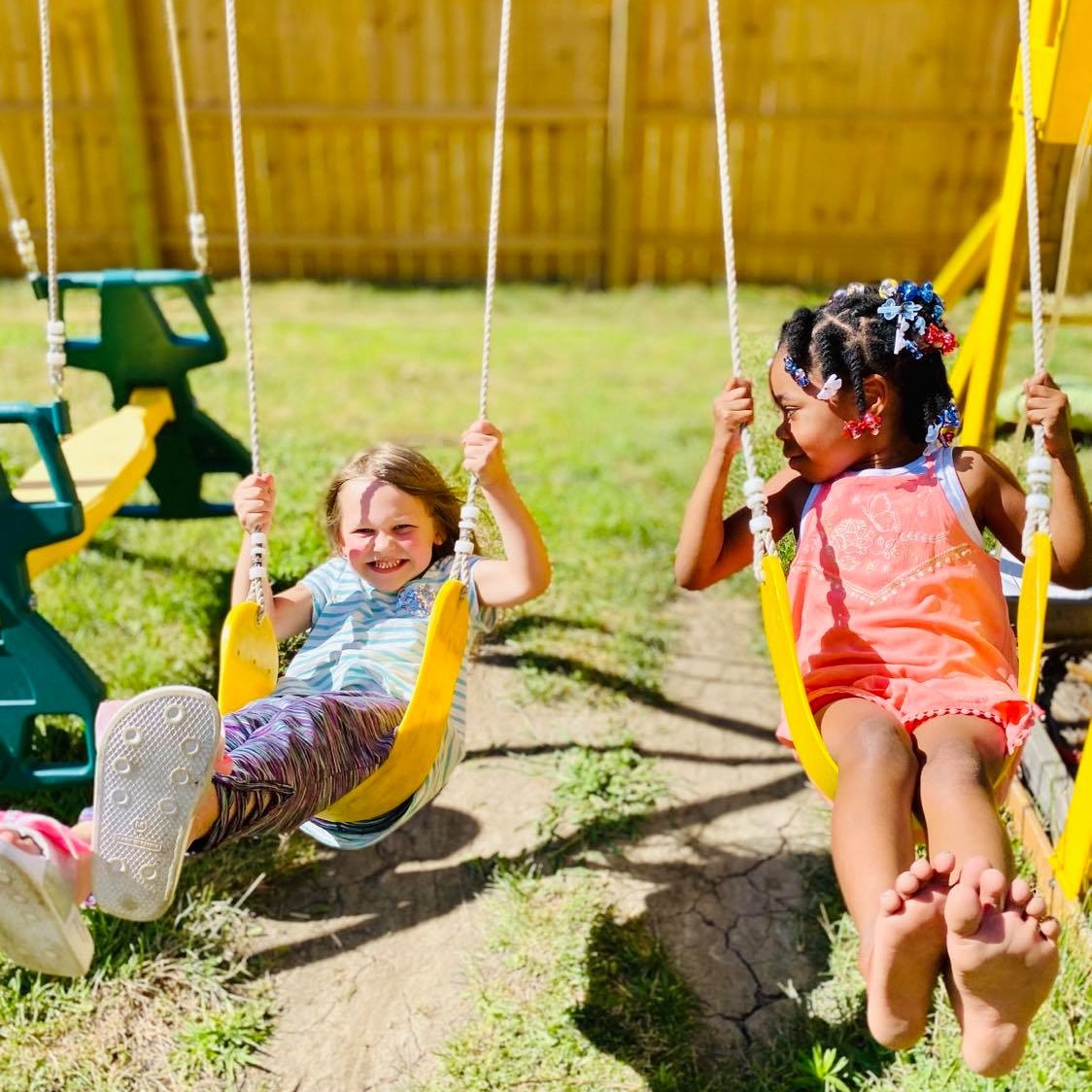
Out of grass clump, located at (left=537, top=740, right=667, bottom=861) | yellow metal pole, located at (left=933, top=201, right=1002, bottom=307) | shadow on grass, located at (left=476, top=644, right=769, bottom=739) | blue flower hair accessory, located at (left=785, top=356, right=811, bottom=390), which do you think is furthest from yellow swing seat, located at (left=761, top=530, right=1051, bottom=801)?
yellow metal pole, located at (left=933, top=201, right=1002, bottom=307)

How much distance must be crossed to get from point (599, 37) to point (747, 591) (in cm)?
605

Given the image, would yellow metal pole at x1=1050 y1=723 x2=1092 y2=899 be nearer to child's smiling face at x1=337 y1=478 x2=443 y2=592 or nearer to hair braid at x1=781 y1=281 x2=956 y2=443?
→ hair braid at x1=781 y1=281 x2=956 y2=443

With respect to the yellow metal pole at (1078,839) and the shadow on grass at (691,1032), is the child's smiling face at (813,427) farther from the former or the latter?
the shadow on grass at (691,1032)

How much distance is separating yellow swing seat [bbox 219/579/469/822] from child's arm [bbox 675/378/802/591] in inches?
16.7

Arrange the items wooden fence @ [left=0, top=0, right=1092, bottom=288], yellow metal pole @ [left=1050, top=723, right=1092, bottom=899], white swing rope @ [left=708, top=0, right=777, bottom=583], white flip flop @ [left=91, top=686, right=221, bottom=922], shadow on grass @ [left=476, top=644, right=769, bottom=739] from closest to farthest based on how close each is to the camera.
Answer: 1. white flip flop @ [left=91, top=686, right=221, bottom=922]
2. white swing rope @ [left=708, top=0, right=777, bottom=583]
3. yellow metal pole @ [left=1050, top=723, right=1092, bottom=899]
4. shadow on grass @ [left=476, top=644, right=769, bottom=739]
5. wooden fence @ [left=0, top=0, right=1092, bottom=288]

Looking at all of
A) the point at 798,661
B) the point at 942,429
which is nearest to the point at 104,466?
the point at 798,661

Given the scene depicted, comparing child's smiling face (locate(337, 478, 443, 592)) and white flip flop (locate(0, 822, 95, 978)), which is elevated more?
child's smiling face (locate(337, 478, 443, 592))

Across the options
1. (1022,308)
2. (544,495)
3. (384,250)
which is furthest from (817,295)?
(1022,308)

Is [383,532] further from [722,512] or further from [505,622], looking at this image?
[505,622]

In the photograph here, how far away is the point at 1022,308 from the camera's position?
11.4 ft

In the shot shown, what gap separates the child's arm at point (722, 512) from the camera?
195cm

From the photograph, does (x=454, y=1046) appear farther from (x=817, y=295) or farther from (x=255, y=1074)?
(x=817, y=295)

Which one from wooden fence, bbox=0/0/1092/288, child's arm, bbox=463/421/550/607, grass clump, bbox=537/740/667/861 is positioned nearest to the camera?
child's arm, bbox=463/421/550/607

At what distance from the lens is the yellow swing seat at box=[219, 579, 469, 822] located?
6.30 ft
